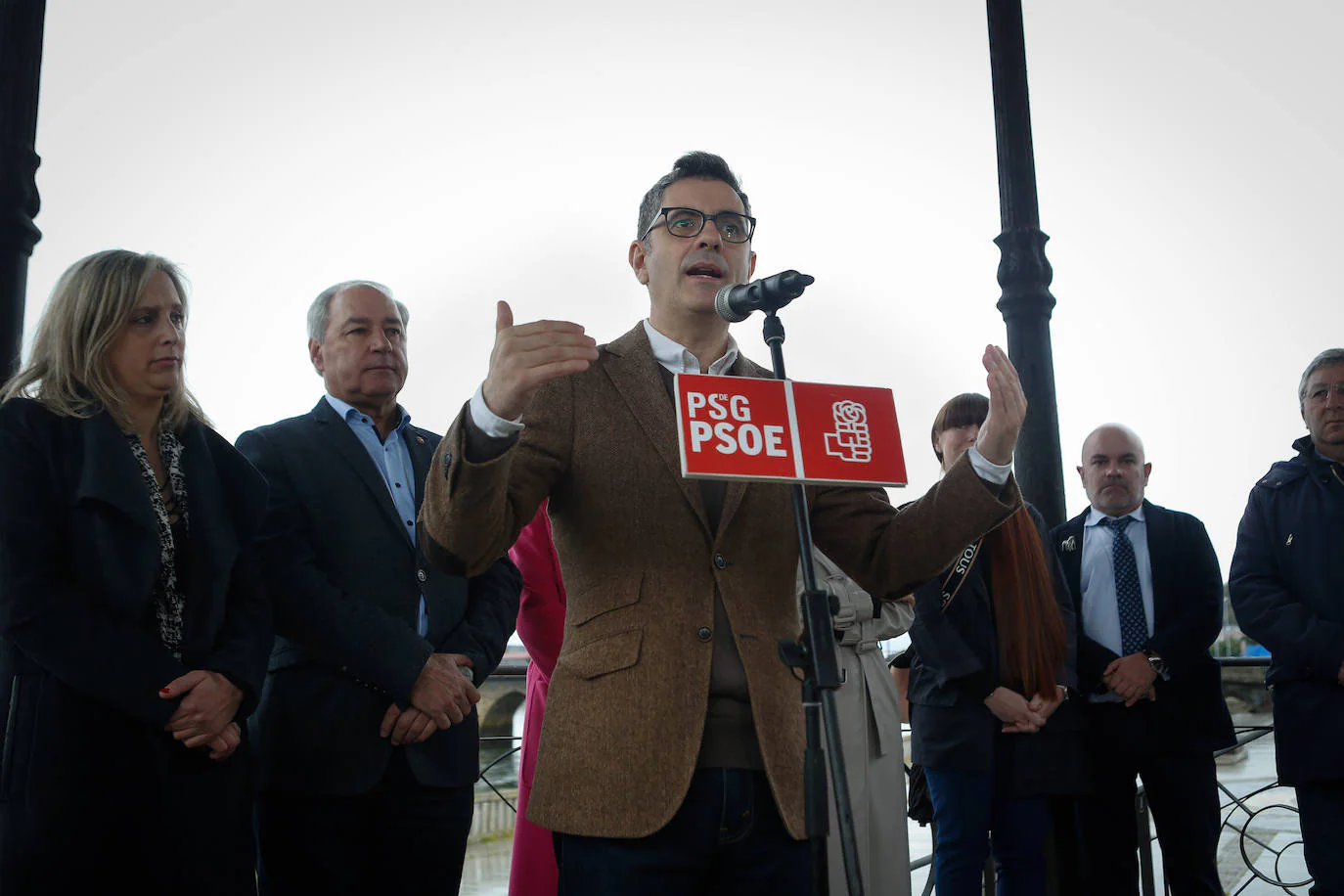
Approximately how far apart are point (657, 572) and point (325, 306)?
1817 mm

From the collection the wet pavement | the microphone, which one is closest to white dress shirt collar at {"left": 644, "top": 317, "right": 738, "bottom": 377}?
the microphone

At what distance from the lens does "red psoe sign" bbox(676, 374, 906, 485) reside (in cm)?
154

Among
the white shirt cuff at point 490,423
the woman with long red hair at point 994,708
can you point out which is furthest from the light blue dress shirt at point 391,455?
the woman with long red hair at point 994,708

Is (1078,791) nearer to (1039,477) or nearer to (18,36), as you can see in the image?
(1039,477)

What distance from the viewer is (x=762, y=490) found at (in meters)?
1.87

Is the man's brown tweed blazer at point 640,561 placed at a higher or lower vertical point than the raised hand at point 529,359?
lower

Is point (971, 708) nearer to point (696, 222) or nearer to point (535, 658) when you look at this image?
point (535, 658)

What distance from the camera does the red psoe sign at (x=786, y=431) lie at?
1544 millimetres

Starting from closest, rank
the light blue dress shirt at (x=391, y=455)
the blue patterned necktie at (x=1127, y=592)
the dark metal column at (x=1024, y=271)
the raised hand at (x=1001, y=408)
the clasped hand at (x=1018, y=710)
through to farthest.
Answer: the raised hand at (x=1001, y=408), the light blue dress shirt at (x=391, y=455), the clasped hand at (x=1018, y=710), the blue patterned necktie at (x=1127, y=592), the dark metal column at (x=1024, y=271)

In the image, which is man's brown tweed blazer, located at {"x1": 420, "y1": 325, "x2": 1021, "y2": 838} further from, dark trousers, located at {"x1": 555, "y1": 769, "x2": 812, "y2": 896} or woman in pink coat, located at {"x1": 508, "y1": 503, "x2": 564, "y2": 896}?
woman in pink coat, located at {"x1": 508, "y1": 503, "x2": 564, "y2": 896}

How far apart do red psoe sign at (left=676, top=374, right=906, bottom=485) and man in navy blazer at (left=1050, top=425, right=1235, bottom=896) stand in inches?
95.4

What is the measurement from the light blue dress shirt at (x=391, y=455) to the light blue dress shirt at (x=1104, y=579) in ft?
8.08

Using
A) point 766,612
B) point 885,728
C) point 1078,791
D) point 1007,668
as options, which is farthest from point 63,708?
point 1078,791

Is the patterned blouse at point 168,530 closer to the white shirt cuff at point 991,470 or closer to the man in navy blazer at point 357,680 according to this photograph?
the man in navy blazer at point 357,680
